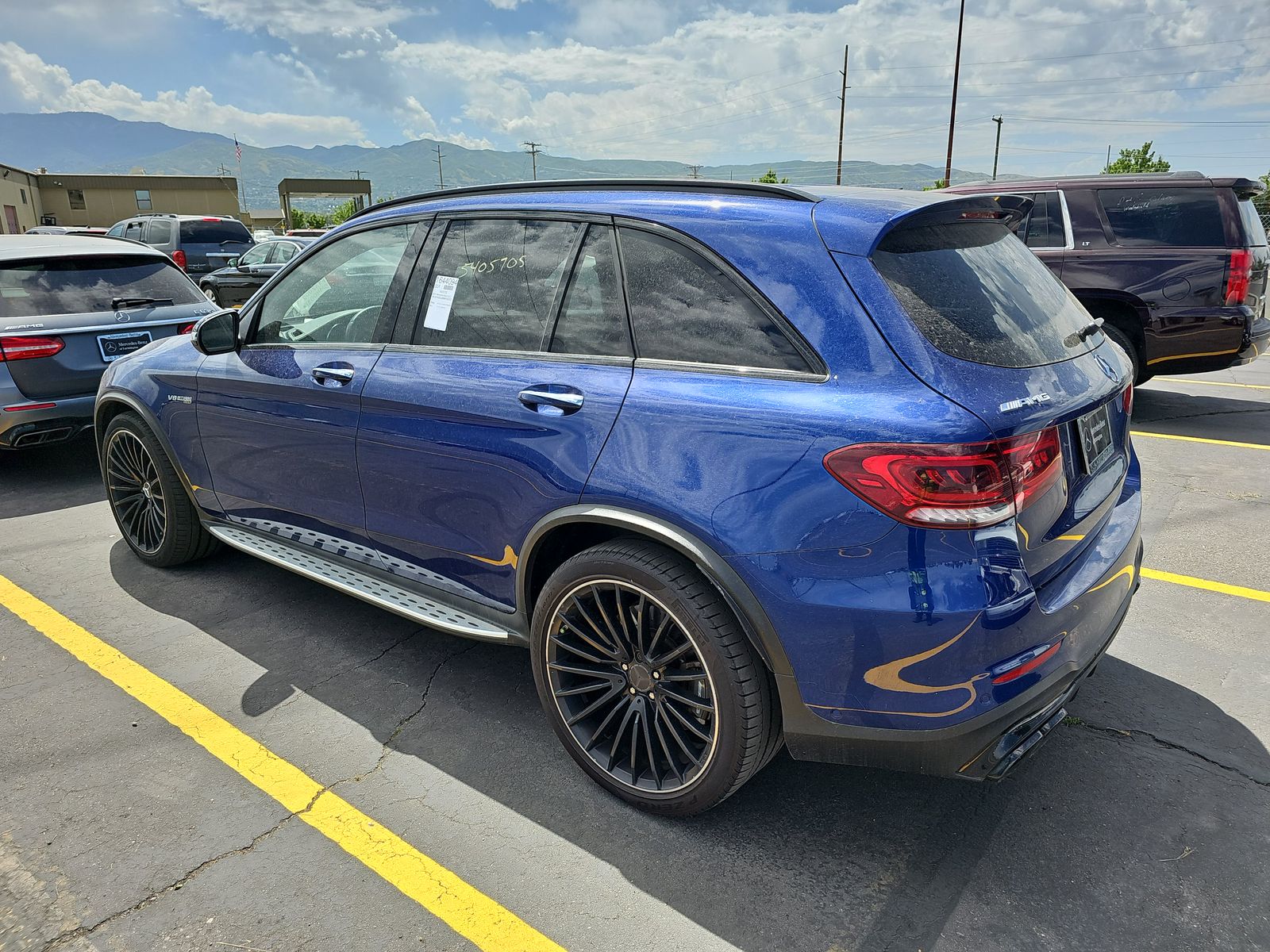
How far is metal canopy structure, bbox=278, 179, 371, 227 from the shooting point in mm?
59291

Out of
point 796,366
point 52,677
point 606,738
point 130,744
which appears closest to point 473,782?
point 606,738

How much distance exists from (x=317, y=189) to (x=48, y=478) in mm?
63128

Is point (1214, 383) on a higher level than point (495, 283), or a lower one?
lower

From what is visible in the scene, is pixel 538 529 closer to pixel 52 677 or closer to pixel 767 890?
pixel 767 890

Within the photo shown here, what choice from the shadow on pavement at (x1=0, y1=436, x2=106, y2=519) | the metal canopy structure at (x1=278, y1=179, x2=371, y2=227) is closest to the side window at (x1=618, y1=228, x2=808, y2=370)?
the shadow on pavement at (x1=0, y1=436, x2=106, y2=519)

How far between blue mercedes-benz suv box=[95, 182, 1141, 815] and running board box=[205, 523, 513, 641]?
0.02 m

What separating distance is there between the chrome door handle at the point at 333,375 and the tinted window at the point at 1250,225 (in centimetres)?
706

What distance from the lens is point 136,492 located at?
14.7 feet

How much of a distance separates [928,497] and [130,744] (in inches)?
108

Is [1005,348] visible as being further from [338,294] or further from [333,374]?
[338,294]

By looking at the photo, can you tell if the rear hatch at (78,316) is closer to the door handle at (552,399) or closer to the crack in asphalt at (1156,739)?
the door handle at (552,399)

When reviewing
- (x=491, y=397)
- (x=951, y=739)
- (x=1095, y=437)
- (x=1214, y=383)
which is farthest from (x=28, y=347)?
(x=1214, y=383)

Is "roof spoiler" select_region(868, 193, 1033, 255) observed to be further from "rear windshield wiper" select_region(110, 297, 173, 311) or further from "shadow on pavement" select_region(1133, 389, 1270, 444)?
"rear windshield wiper" select_region(110, 297, 173, 311)

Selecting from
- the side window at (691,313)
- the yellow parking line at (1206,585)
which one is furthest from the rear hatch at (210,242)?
the yellow parking line at (1206,585)
